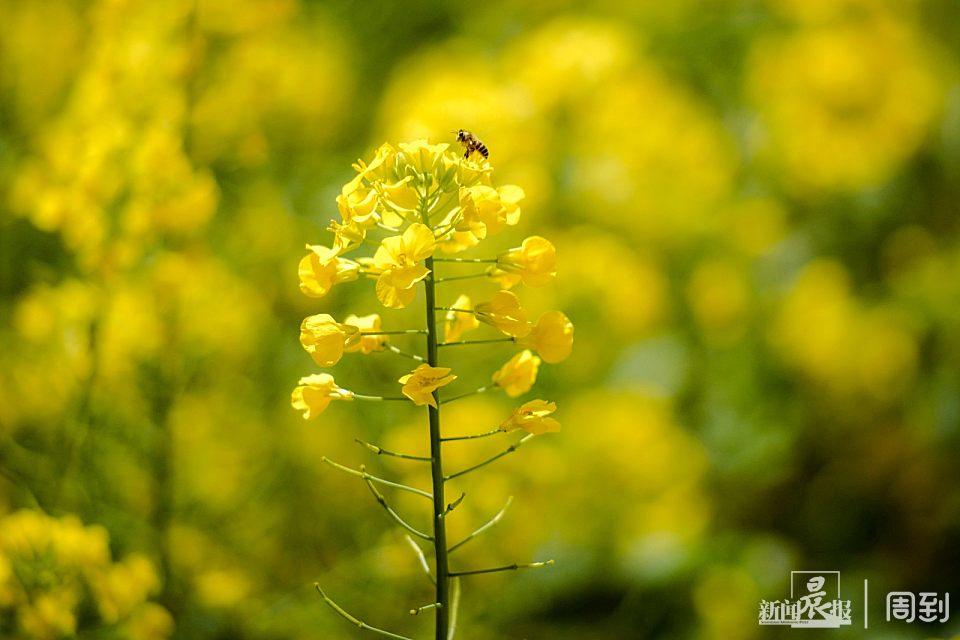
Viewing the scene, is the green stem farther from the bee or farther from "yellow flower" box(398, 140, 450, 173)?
the bee

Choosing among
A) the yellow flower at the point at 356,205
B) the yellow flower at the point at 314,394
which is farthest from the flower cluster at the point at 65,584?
the yellow flower at the point at 356,205

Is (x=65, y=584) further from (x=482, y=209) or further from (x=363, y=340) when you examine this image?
(x=482, y=209)

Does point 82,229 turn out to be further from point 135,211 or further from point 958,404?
point 958,404

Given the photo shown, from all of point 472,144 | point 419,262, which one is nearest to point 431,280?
A: point 419,262

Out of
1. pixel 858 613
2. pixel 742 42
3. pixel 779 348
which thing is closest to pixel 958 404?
pixel 779 348

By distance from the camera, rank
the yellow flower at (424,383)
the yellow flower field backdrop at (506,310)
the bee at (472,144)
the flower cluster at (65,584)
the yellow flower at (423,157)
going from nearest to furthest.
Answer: the yellow flower at (424,383)
the yellow flower at (423,157)
the bee at (472,144)
the flower cluster at (65,584)
the yellow flower field backdrop at (506,310)

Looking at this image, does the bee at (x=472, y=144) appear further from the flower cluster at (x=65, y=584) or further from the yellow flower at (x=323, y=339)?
the flower cluster at (x=65, y=584)
